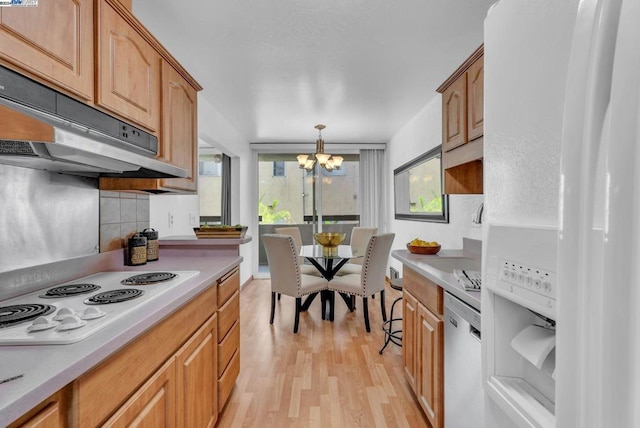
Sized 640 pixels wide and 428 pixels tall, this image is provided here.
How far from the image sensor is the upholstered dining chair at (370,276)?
3.11 meters

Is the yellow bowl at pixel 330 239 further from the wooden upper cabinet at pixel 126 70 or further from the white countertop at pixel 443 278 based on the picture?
the wooden upper cabinet at pixel 126 70

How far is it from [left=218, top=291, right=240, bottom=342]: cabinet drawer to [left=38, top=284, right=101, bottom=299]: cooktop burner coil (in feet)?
2.11

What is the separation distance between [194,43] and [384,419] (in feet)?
9.16

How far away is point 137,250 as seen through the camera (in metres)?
1.95

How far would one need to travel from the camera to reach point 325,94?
3.35m

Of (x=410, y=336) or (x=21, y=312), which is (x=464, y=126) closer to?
(x=410, y=336)

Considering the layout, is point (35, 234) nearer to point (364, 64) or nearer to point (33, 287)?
point (33, 287)

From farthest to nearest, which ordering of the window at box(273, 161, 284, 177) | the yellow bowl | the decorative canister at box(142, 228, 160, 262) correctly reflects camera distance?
the window at box(273, 161, 284, 177) → the yellow bowl → the decorative canister at box(142, 228, 160, 262)

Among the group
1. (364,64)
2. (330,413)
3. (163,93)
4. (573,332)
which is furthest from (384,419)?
(364,64)

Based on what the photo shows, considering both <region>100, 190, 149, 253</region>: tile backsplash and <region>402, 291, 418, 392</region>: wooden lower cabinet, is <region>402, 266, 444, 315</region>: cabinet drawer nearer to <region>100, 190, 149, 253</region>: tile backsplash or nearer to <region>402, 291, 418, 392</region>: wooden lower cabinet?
<region>402, 291, 418, 392</region>: wooden lower cabinet

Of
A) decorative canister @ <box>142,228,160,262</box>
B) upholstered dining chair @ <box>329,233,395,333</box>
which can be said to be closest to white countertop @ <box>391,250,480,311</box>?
upholstered dining chair @ <box>329,233,395,333</box>

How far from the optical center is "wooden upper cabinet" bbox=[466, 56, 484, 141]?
1.67 metres

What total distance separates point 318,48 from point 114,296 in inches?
82.2

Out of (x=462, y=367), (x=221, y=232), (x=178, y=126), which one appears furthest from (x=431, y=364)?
(x=178, y=126)
